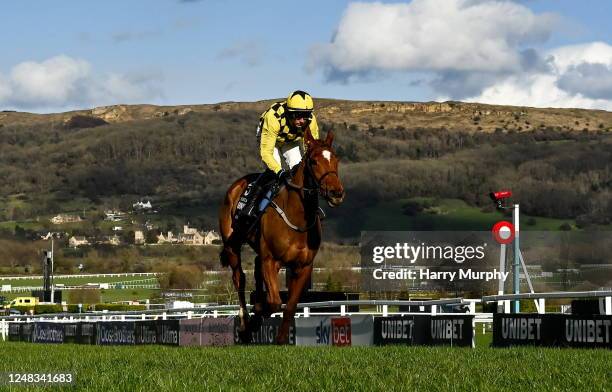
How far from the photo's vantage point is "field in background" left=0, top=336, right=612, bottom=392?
9.52 m

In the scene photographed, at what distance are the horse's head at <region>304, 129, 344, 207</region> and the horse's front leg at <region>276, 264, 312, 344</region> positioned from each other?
1386mm

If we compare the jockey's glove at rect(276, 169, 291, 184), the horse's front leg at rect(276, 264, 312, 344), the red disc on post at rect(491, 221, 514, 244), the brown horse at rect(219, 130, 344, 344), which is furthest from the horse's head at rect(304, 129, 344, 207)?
the red disc on post at rect(491, 221, 514, 244)

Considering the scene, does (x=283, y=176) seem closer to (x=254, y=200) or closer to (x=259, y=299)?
(x=254, y=200)

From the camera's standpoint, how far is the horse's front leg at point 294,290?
17.7 m

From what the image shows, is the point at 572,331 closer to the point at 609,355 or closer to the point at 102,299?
the point at 609,355

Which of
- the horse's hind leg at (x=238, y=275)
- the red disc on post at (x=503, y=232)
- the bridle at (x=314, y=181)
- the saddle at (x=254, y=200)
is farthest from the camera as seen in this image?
the red disc on post at (x=503, y=232)

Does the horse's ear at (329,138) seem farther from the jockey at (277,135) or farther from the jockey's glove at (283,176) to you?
the jockey's glove at (283,176)

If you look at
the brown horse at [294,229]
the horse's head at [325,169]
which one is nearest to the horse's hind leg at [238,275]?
the brown horse at [294,229]

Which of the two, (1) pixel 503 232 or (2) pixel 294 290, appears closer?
(2) pixel 294 290

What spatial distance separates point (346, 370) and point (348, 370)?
4cm

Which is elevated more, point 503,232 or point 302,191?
point 503,232

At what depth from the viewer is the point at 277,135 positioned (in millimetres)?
18562

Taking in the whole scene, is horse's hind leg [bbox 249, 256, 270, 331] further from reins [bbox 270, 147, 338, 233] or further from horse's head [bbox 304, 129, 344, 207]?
horse's head [bbox 304, 129, 344, 207]

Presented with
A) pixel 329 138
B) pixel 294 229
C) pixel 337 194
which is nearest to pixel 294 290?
pixel 294 229
